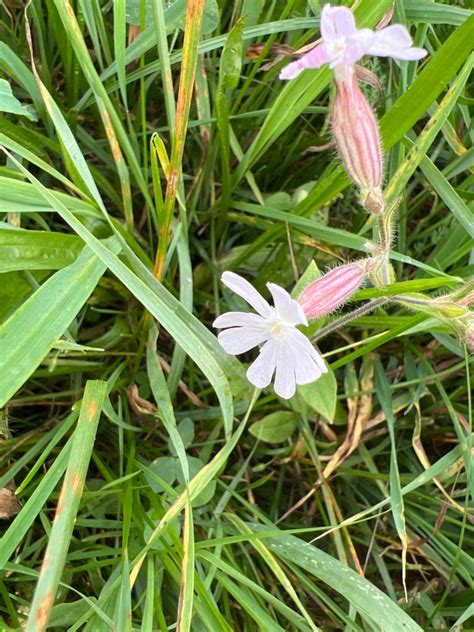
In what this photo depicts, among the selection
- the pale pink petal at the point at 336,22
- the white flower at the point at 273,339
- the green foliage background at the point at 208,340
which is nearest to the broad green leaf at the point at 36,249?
the green foliage background at the point at 208,340

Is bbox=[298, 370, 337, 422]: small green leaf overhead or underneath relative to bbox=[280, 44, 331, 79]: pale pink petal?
underneath

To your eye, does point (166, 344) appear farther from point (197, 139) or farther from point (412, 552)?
point (412, 552)

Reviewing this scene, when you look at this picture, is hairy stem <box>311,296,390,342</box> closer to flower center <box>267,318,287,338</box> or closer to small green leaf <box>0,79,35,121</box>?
flower center <box>267,318,287,338</box>

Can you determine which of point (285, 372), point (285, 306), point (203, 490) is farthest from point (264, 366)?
point (203, 490)

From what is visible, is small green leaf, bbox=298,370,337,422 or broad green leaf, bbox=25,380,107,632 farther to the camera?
small green leaf, bbox=298,370,337,422

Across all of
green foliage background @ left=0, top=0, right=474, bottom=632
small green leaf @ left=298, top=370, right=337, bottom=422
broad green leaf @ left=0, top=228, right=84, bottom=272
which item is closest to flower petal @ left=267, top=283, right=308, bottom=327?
green foliage background @ left=0, top=0, right=474, bottom=632

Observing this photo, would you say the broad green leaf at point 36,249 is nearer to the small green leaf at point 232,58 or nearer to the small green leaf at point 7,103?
the small green leaf at point 7,103

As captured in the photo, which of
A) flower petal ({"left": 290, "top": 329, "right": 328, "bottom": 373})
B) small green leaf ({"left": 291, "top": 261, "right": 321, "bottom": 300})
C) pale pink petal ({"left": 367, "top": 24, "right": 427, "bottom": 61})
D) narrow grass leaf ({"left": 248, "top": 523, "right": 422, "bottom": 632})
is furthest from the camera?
small green leaf ({"left": 291, "top": 261, "right": 321, "bottom": 300})

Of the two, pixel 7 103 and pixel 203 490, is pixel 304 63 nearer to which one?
pixel 7 103
